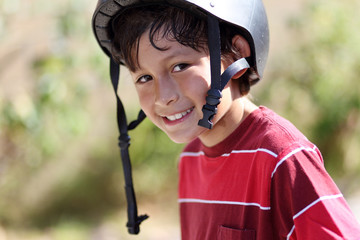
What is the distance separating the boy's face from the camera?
5.89 feet

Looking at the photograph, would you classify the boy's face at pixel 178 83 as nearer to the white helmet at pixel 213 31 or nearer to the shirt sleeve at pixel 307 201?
the white helmet at pixel 213 31

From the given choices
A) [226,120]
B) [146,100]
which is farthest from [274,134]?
[146,100]

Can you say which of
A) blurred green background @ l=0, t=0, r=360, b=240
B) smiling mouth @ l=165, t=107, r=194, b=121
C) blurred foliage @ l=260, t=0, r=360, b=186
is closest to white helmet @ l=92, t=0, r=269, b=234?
smiling mouth @ l=165, t=107, r=194, b=121

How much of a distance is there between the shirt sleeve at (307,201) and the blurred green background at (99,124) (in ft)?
10.0

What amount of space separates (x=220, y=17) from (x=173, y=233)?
10.6ft

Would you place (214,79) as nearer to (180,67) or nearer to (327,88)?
(180,67)

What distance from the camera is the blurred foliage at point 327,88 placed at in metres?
4.95

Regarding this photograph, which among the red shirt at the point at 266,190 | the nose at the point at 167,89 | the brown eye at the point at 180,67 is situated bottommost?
the red shirt at the point at 266,190

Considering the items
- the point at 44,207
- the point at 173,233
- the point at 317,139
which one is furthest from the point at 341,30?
the point at 44,207

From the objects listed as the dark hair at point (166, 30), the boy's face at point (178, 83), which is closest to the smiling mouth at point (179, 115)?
the boy's face at point (178, 83)

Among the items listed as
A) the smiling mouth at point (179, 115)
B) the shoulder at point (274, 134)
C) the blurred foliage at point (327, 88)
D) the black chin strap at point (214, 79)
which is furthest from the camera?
the blurred foliage at point (327, 88)

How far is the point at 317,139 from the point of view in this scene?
16.6ft

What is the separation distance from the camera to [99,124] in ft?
16.9

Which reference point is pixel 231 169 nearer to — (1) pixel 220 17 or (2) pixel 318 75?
(1) pixel 220 17
